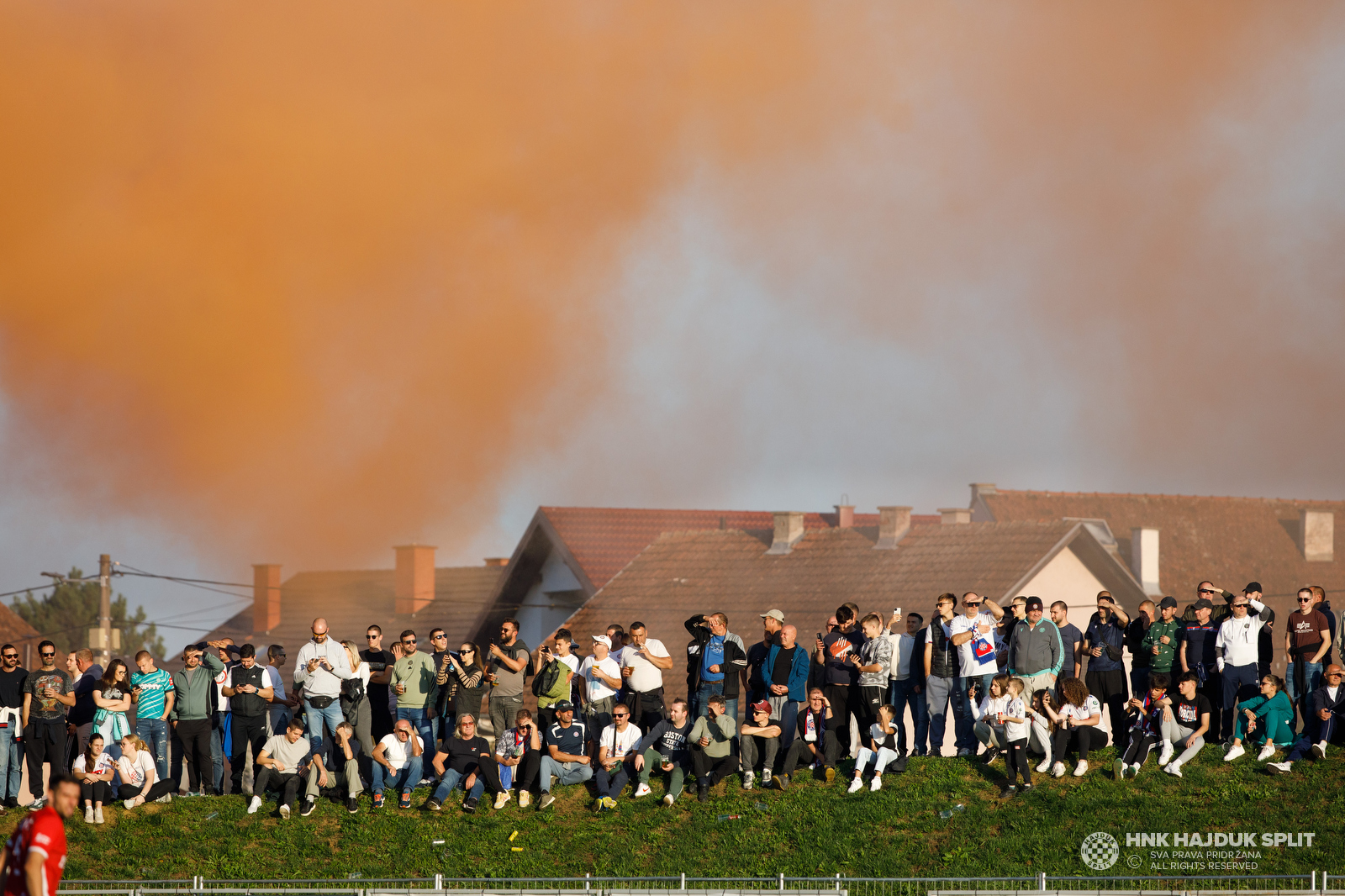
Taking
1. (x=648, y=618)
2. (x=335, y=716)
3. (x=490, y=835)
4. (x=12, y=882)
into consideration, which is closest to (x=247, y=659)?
(x=335, y=716)

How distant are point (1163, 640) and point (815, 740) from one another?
406 centimetres

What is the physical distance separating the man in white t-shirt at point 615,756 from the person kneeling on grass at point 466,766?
119 centimetres

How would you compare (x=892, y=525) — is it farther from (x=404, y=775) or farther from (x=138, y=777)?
(x=138, y=777)

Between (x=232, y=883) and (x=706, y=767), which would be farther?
(x=706, y=767)

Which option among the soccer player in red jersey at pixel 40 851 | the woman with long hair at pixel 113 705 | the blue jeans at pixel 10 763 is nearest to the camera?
the soccer player in red jersey at pixel 40 851

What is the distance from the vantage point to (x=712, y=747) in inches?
661

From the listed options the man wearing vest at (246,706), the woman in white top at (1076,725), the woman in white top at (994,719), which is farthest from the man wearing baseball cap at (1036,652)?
the man wearing vest at (246,706)

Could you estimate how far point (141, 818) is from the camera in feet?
55.8

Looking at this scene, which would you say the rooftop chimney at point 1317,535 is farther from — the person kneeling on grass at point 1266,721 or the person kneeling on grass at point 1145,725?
the person kneeling on grass at point 1145,725

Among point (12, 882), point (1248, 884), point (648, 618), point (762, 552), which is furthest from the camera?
point (762, 552)

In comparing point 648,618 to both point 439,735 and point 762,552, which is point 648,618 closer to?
point 762,552

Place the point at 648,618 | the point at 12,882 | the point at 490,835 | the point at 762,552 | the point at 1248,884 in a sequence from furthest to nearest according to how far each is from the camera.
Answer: the point at 762,552 → the point at 648,618 → the point at 490,835 → the point at 1248,884 → the point at 12,882

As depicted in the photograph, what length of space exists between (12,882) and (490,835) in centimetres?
743

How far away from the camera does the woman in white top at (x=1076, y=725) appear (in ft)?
52.6
